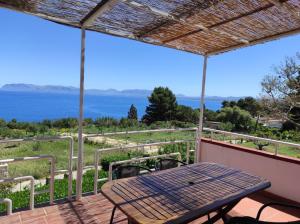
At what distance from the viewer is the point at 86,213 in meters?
3.05

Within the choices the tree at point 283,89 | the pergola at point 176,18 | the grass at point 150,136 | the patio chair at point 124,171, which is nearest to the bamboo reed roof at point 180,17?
the pergola at point 176,18

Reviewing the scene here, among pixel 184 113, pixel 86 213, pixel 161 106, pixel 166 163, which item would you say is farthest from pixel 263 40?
pixel 161 106

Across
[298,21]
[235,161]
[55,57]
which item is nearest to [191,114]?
[235,161]

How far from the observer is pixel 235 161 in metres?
4.37

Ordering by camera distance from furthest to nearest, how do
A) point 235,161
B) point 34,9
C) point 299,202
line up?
1. point 235,161
2. point 299,202
3. point 34,9

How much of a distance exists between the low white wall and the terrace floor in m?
0.34

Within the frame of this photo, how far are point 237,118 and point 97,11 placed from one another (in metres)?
20.1

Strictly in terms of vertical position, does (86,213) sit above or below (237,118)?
above

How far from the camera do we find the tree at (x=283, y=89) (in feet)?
37.4

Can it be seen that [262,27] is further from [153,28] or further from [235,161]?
[235,161]

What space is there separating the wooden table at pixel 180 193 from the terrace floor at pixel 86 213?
2.22 feet

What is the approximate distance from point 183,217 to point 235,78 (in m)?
44.3

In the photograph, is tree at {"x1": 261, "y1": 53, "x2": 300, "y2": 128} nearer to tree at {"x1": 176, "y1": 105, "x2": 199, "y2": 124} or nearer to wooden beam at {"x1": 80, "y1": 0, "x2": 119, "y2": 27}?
wooden beam at {"x1": 80, "y1": 0, "x2": 119, "y2": 27}

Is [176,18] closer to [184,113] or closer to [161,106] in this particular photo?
[184,113]
